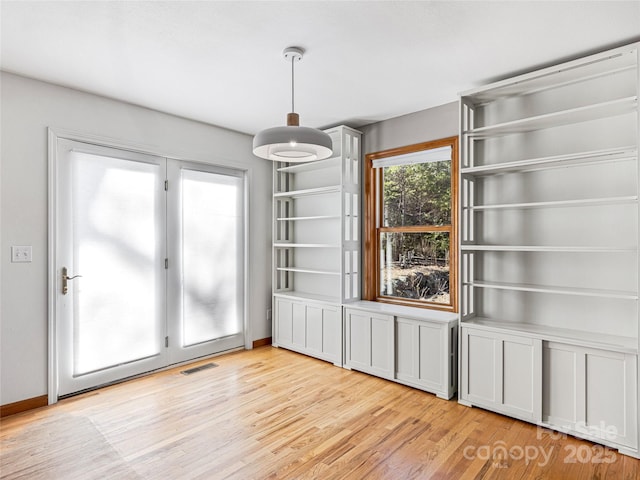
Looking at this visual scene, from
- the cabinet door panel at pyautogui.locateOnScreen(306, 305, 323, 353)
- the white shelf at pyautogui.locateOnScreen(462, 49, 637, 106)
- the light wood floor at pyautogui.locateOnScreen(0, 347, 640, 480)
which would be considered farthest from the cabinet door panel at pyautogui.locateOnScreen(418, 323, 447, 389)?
the white shelf at pyautogui.locateOnScreen(462, 49, 637, 106)

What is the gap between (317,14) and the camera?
208cm

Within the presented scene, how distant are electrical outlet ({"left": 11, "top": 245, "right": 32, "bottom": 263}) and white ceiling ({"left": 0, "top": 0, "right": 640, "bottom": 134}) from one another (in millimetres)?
1339

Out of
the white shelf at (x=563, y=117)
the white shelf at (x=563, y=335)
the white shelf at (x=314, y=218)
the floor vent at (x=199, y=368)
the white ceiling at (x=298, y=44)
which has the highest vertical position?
the white ceiling at (x=298, y=44)

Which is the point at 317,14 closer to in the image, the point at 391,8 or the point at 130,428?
the point at 391,8

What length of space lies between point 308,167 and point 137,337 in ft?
8.53

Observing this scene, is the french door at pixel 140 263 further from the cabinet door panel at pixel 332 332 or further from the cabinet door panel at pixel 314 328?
the cabinet door panel at pixel 332 332

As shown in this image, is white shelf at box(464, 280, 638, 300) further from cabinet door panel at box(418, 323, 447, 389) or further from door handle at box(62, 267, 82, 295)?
door handle at box(62, 267, 82, 295)

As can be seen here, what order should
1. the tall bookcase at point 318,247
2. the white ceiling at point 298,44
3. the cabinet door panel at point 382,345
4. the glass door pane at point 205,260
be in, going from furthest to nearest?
1. the tall bookcase at point 318,247
2. the glass door pane at point 205,260
3. the cabinet door panel at point 382,345
4. the white ceiling at point 298,44

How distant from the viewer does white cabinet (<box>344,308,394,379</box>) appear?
346 centimetres

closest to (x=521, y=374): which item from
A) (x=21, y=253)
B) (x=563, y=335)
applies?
(x=563, y=335)

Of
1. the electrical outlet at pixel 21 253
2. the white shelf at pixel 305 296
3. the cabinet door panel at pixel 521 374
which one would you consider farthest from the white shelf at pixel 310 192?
the electrical outlet at pixel 21 253

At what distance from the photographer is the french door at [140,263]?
10.3 feet

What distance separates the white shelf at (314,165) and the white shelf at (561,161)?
159 centimetres

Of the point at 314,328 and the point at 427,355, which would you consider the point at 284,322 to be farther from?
the point at 427,355
